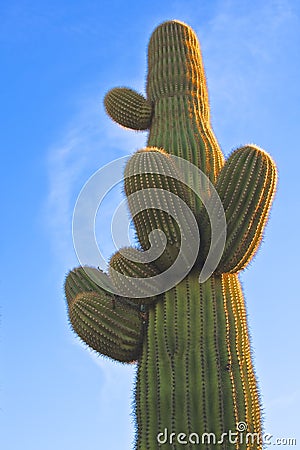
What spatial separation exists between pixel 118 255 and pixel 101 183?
2.42ft

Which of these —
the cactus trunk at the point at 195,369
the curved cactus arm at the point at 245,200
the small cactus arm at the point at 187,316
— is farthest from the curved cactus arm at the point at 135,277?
the curved cactus arm at the point at 245,200

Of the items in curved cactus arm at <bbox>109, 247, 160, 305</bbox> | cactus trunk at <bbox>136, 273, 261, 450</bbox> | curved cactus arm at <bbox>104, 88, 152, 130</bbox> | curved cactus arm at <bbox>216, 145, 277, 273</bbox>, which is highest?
curved cactus arm at <bbox>104, 88, 152, 130</bbox>

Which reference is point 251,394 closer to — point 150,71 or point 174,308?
point 174,308

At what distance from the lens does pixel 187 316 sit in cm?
485

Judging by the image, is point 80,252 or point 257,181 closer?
point 257,181

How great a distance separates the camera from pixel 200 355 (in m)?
4.65

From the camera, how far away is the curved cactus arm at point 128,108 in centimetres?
666

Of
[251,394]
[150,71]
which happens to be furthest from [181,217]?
[150,71]

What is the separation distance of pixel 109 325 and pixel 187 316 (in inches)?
24.0

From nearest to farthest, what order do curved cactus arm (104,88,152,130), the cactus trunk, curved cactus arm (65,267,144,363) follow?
1. the cactus trunk
2. curved cactus arm (65,267,144,363)
3. curved cactus arm (104,88,152,130)

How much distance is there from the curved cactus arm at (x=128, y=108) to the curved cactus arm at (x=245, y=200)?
1.76 meters

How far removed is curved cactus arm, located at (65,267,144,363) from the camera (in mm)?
4996

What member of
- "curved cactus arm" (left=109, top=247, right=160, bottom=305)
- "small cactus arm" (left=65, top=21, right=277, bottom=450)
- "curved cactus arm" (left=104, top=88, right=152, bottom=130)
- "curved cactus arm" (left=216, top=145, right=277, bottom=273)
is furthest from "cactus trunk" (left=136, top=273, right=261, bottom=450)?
"curved cactus arm" (left=104, top=88, right=152, bottom=130)

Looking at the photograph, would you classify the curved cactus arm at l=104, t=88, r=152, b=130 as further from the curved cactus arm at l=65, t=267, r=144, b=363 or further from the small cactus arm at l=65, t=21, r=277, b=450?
the curved cactus arm at l=65, t=267, r=144, b=363
